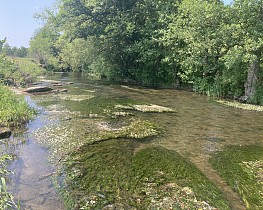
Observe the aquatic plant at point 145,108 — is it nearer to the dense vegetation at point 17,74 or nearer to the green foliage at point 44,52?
the dense vegetation at point 17,74

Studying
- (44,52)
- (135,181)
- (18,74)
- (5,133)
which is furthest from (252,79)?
(44,52)

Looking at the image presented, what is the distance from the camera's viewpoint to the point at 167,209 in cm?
526

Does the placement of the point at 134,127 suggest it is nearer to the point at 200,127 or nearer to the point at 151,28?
the point at 200,127

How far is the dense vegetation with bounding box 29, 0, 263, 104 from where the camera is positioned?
2089 centimetres

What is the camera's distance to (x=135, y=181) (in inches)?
255

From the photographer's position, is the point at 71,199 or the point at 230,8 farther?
the point at 230,8

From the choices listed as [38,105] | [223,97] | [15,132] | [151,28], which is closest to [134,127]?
[15,132]

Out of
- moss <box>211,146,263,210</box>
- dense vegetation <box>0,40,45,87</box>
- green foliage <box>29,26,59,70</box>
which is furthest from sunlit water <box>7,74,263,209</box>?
green foliage <box>29,26,59,70</box>

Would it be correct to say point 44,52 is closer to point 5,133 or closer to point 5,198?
point 5,133

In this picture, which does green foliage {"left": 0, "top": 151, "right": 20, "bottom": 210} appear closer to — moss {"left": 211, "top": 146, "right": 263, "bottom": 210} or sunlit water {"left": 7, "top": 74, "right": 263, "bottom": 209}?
sunlit water {"left": 7, "top": 74, "right": 263, "bottom": 209}

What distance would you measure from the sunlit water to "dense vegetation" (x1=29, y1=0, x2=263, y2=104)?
5.76m

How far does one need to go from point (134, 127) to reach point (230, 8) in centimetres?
1602

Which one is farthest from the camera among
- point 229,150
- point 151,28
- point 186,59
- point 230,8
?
point 151,28

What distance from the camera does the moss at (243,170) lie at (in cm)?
600
